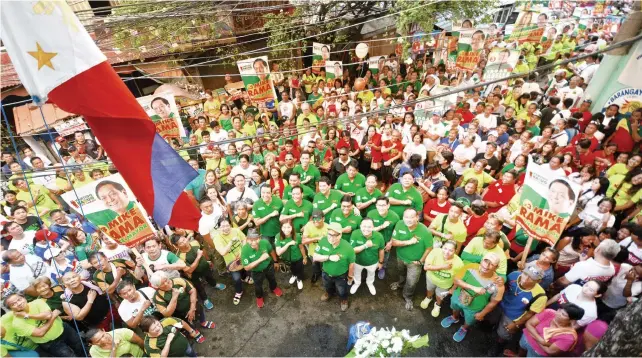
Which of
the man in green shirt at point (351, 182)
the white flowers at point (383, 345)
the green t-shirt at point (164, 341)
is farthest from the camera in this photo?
the man in green shirt at point (351, 182)

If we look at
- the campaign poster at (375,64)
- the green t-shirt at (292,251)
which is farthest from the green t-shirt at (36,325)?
the campaign poster at (375,64)

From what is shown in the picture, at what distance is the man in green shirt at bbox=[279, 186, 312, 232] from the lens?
6.02 m

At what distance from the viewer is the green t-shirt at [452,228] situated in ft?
17.6

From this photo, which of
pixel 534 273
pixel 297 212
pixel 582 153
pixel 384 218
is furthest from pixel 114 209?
pixel 582 153

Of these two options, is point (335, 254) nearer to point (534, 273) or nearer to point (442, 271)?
point (442, 271)

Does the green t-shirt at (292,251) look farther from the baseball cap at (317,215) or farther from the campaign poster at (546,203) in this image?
the campaign poster at (546,203)

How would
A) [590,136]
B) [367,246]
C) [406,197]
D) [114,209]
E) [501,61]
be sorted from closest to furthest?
[114,209] → [367,246] → [406,197] → [590,136] → [501,61]

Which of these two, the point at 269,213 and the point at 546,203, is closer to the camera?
the point at 546,203

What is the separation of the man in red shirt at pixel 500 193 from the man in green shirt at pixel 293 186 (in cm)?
322

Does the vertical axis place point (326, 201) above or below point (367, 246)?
above

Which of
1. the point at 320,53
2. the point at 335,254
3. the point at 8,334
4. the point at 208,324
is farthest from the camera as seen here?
the point at 320,53

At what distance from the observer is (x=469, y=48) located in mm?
9336

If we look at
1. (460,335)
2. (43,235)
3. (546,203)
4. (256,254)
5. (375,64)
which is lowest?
(460,335)

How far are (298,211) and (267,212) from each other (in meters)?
0.59
